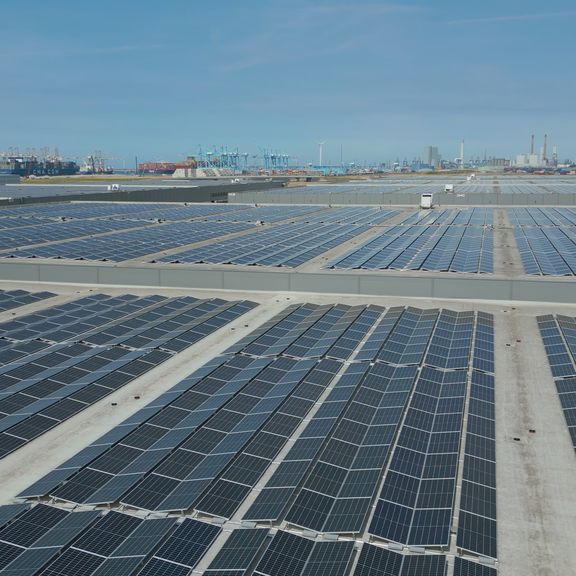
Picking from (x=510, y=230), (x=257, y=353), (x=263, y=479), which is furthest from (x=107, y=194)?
(x=263, y=479)

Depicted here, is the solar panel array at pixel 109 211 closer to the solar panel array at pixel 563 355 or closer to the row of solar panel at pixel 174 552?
the solar panel array at pixel 563 355

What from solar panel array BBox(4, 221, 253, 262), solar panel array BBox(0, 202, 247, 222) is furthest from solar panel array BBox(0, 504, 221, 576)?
solar panel array BBox(0, 202, 247, 222)

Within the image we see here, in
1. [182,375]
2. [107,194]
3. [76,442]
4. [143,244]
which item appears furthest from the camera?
[107,194]

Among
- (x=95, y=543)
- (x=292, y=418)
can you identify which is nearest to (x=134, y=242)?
(x=292, y=418)

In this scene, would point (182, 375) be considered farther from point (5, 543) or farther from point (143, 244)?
point (143, 244)

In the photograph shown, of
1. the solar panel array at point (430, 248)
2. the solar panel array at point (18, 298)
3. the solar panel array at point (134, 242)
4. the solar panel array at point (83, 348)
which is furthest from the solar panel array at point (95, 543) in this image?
the solar panel array at point (134, 242)

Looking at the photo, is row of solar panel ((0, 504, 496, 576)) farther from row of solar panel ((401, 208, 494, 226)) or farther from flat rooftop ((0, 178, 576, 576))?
row of solar panel ((401, 208, 494, 226))

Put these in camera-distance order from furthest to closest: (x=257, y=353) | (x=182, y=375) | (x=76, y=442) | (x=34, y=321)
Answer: (x=34, y=321) < (x=257, y=353) < (x=182, y=375) < (x=76, y=442)
